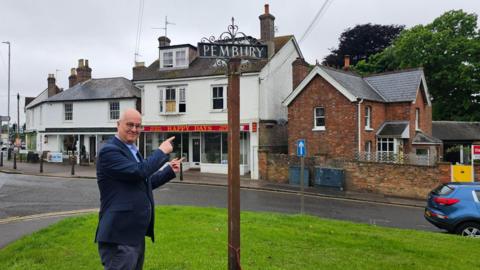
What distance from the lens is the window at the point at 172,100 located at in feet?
86.9

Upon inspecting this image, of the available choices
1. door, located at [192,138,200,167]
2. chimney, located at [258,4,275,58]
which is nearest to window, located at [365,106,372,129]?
chimney, located at [258,4,275,58]

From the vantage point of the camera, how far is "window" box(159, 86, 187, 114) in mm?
26500

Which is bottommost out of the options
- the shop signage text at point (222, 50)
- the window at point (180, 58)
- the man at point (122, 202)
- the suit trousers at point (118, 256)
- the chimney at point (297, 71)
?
the suit trousers at point (118, 256)

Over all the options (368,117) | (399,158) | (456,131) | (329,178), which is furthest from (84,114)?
(456,131)

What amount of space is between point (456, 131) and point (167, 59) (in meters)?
24.3

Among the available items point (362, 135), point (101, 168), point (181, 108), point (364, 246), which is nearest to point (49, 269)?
point (101, 168)

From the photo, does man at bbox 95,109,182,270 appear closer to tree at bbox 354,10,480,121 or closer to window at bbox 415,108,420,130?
window at bbox 415,108,420,130

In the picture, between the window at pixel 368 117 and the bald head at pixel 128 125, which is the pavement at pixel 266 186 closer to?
the window at pixel 368 117

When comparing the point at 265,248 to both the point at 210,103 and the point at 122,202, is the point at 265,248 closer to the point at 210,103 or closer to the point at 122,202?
the point at 122,202

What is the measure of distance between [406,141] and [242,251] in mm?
19685

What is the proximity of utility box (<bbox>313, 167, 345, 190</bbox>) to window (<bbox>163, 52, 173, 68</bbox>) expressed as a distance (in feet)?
44.9

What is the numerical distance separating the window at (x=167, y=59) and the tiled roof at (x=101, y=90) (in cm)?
372

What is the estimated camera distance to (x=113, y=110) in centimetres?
2997

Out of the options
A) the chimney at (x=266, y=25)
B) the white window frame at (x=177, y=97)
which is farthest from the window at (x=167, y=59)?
the chimney at (x=266, y=25)
